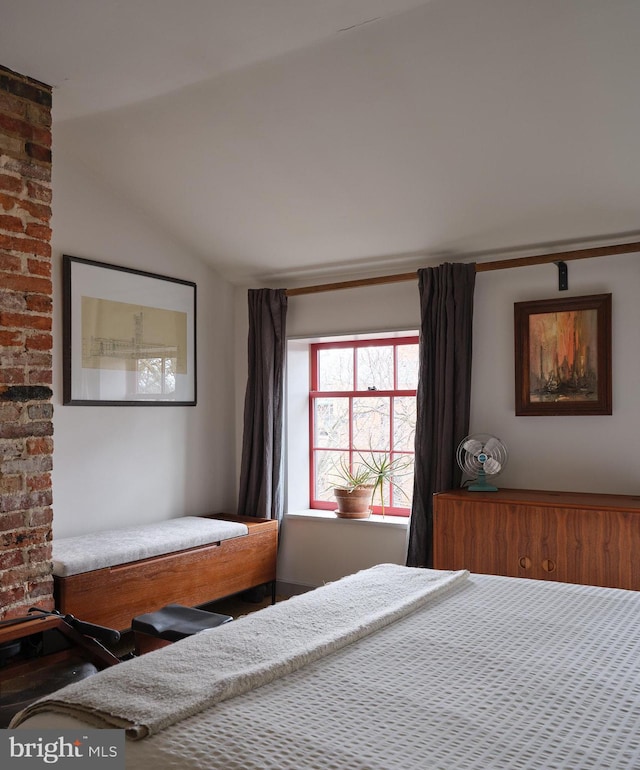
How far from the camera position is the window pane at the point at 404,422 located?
15.6 feet

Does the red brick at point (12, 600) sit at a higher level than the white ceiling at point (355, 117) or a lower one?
lower

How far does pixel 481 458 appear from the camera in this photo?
3.93m

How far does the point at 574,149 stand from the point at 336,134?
111 centimetres

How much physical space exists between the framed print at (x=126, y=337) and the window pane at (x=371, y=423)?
117 centimetres

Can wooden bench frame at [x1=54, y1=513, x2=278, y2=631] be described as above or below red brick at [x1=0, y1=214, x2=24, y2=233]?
below

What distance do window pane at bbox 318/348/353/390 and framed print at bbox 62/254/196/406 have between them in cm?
96

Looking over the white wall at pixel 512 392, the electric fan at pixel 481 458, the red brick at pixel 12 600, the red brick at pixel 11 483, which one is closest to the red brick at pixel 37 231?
the red brick at pixel 11 483

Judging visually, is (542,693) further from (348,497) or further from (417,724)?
(348,497)

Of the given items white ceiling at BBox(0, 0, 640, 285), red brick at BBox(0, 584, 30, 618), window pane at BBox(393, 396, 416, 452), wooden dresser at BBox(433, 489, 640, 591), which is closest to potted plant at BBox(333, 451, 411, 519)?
window pane at BBox(393, 396, 416, 452)

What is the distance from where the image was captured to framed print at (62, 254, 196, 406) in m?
3.95

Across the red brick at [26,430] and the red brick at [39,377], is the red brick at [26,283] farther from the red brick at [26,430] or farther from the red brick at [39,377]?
the red brick at [26,430]

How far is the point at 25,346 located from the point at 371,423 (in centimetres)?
260

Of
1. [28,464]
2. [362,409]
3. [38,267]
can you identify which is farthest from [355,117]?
[362,409]

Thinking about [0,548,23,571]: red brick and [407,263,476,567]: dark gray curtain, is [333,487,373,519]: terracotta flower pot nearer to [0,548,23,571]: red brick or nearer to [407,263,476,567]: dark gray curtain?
[407,263,476,567]: dark gray curtain
